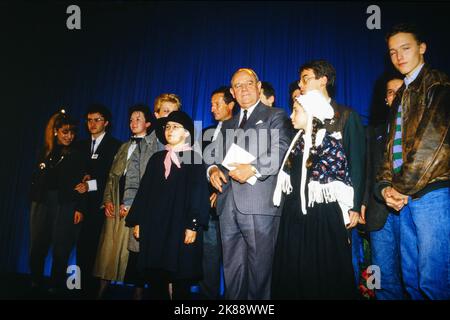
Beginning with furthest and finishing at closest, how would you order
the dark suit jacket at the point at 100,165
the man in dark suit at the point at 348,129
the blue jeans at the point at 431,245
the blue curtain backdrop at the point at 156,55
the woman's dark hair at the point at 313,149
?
1. the blue curtain backdrop at the point at 156,55
2. the dark suit jacket at the point at 100,165
3. the man in dark suit at the point at 348,129
4. the woman's dark hair at the point at 313,149
5. the blue jeans at the point at 431,245

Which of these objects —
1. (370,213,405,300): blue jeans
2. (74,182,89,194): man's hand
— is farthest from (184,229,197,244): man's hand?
(74,182,89,194): man's hand

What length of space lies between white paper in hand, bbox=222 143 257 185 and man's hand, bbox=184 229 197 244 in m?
0.56

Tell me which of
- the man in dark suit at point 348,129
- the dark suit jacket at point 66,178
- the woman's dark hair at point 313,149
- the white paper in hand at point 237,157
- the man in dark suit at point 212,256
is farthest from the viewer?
the dark suit jacket at point 66,178

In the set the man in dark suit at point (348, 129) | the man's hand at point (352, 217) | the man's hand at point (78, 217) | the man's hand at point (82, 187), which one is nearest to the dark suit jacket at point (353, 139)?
the man in dark suit at point (348, 129)

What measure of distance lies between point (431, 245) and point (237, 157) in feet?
4.48

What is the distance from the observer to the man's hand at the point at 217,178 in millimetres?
2410

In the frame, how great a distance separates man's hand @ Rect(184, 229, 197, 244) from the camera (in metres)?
2.27

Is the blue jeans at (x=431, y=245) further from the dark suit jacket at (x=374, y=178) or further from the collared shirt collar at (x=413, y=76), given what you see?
the collared shirt collar at (x=413, y=76)

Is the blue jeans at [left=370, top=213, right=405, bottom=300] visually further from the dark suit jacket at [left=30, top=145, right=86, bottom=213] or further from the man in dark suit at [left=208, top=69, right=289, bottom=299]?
the dark suit jacket at [left=30, top=145, right=86, bottom=213]

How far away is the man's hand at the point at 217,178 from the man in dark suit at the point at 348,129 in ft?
2.83

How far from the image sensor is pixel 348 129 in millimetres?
2225

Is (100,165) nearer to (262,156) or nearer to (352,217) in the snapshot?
(262,156)

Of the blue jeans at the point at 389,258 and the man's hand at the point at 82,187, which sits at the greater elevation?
the man's hand at the point at 82,187

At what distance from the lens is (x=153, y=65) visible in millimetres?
5172
